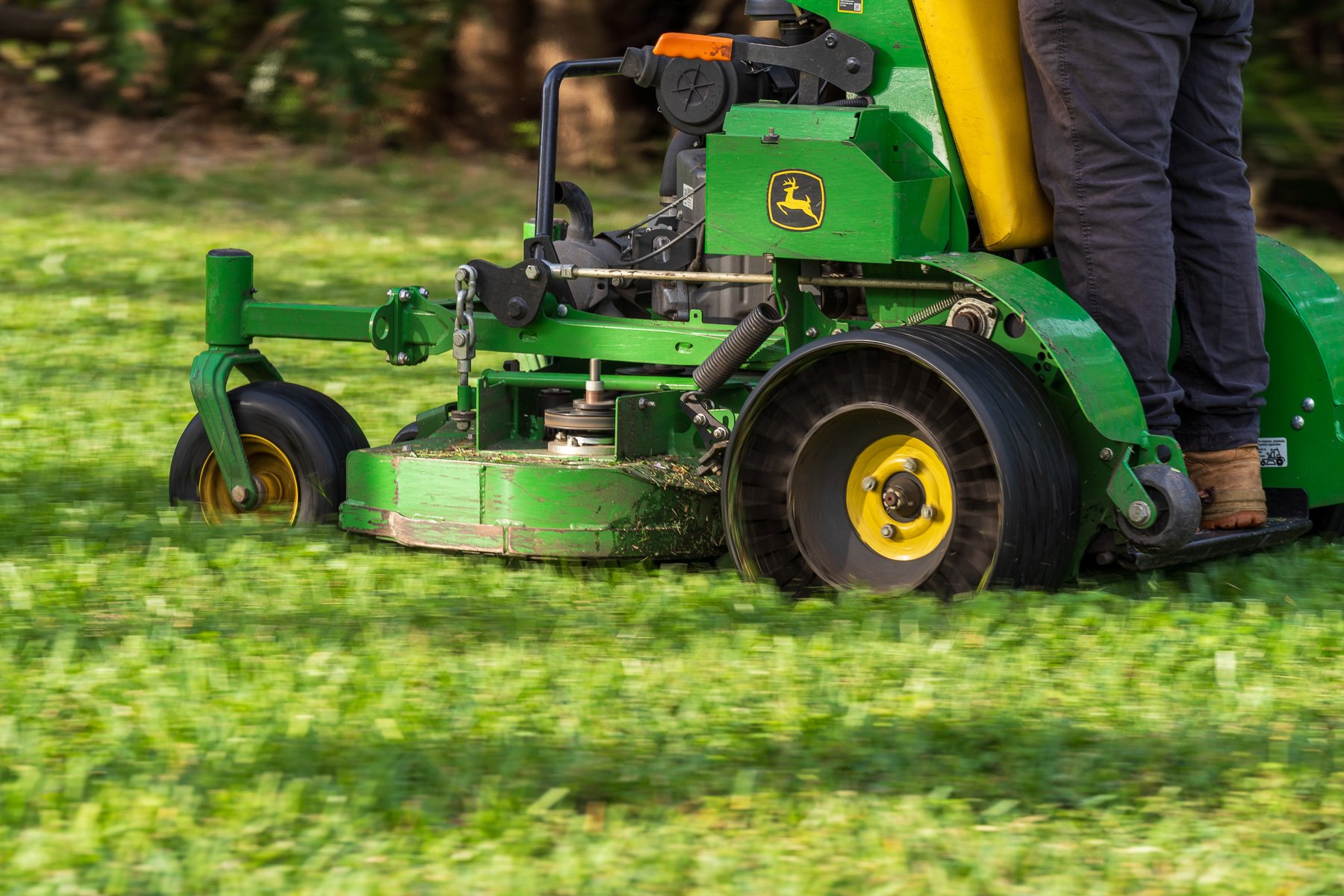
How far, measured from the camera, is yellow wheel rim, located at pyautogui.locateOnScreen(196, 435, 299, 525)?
217 inches

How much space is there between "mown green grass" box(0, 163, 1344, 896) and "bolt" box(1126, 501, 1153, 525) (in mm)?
186

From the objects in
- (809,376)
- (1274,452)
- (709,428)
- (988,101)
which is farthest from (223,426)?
(1274,452)

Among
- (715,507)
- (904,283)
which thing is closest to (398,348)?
(715,507)

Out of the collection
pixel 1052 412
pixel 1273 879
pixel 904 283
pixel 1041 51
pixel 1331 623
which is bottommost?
pixel 1273 879

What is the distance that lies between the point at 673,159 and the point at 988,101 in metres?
1.27

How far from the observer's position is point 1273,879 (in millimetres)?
3035

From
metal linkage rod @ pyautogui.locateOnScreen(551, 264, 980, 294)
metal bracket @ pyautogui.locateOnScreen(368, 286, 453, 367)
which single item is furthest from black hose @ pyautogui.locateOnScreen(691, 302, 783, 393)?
metal bracket @ pyautogui.locateOnScreen(368, 286, 453, 367)

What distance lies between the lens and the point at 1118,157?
4.55 m

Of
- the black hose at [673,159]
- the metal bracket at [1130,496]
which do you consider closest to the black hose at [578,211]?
the black hose at [673,159]

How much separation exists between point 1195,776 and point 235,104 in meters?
12.9

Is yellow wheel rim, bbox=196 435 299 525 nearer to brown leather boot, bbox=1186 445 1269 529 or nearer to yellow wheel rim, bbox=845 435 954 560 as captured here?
yellow wheel rim, bbox=845 435 954 560

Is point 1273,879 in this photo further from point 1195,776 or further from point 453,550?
point 453,550

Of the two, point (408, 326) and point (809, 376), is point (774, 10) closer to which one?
point (809, 376)

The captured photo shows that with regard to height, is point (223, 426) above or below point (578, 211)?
below
